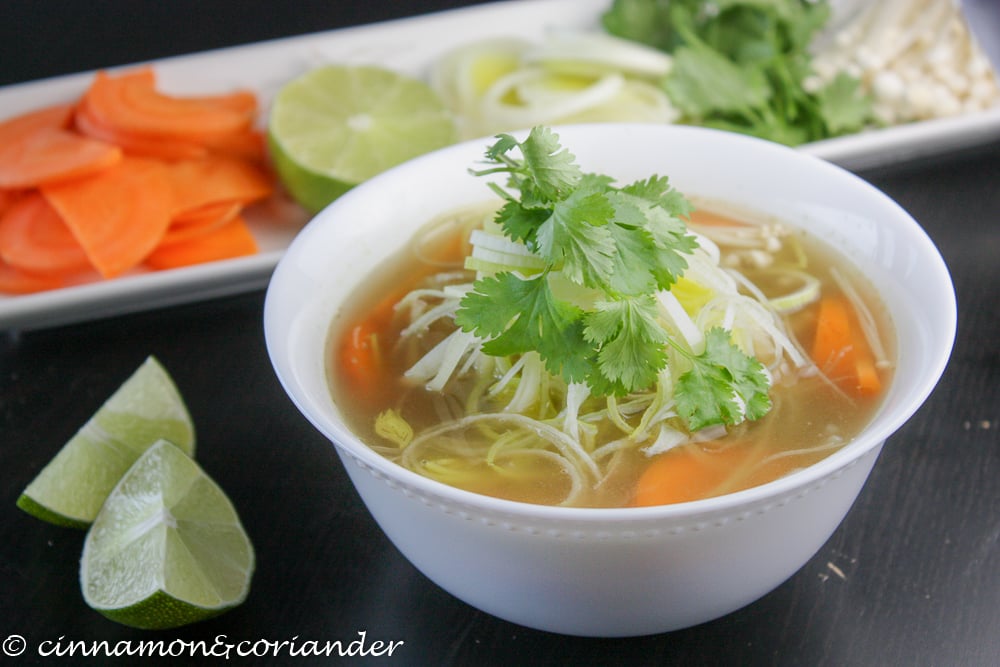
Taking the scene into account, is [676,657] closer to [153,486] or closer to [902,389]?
[902,389]

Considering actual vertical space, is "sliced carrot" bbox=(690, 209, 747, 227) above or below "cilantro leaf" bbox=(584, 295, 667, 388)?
below

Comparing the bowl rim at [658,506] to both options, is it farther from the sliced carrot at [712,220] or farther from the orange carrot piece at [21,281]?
the orange carrot piece at [21,281]

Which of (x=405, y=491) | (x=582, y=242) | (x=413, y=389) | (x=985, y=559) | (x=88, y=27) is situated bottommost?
(x=88, y=27)

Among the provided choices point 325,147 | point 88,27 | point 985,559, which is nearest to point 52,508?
point 325,147

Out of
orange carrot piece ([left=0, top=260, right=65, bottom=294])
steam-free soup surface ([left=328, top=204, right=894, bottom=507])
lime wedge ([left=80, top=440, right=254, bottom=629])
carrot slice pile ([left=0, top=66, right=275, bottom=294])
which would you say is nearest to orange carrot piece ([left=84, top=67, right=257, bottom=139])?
carrot slice pile ([left=0, top=66, right=275, bottom=294])

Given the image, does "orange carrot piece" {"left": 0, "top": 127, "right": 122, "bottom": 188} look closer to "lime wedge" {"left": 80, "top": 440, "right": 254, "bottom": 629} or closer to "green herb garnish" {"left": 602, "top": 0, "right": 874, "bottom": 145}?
"lime wedge" {"left": 80, "top": 440, "right": 254, "bottom": 629}
